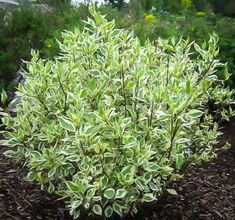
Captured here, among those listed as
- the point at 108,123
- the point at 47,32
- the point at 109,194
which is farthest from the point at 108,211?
the point at 47,32

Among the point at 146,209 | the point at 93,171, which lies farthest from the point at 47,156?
the point at 146,209

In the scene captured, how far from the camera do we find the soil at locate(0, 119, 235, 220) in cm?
305

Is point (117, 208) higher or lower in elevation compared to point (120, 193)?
→ lower

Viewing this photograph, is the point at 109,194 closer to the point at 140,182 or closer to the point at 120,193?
the point at 120,193

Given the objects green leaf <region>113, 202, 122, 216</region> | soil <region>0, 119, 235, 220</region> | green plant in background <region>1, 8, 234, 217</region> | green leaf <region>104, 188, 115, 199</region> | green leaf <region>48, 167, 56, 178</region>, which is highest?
green plant in background <region>1, 8, 234, 217</region>

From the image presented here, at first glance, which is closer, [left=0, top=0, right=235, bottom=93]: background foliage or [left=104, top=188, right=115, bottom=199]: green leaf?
[left=104, top=188, right=115, bottom=199]: green leaf

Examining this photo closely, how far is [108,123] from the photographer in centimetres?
252

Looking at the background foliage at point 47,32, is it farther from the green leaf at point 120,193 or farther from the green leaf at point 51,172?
the green leaf at point 120,193

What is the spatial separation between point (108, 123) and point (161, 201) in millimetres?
821

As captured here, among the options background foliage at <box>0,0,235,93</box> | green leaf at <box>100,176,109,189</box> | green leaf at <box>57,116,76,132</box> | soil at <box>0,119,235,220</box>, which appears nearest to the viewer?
green leaf at <box>57,116,76,132</box>

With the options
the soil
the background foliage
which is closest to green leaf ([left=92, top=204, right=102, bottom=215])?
the soil

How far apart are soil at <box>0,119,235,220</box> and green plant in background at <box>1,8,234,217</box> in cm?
21

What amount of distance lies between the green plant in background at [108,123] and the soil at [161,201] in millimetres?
210

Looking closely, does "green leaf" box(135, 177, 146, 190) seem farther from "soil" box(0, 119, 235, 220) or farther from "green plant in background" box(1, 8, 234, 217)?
"soil" box(0, 119, 235, 220)
